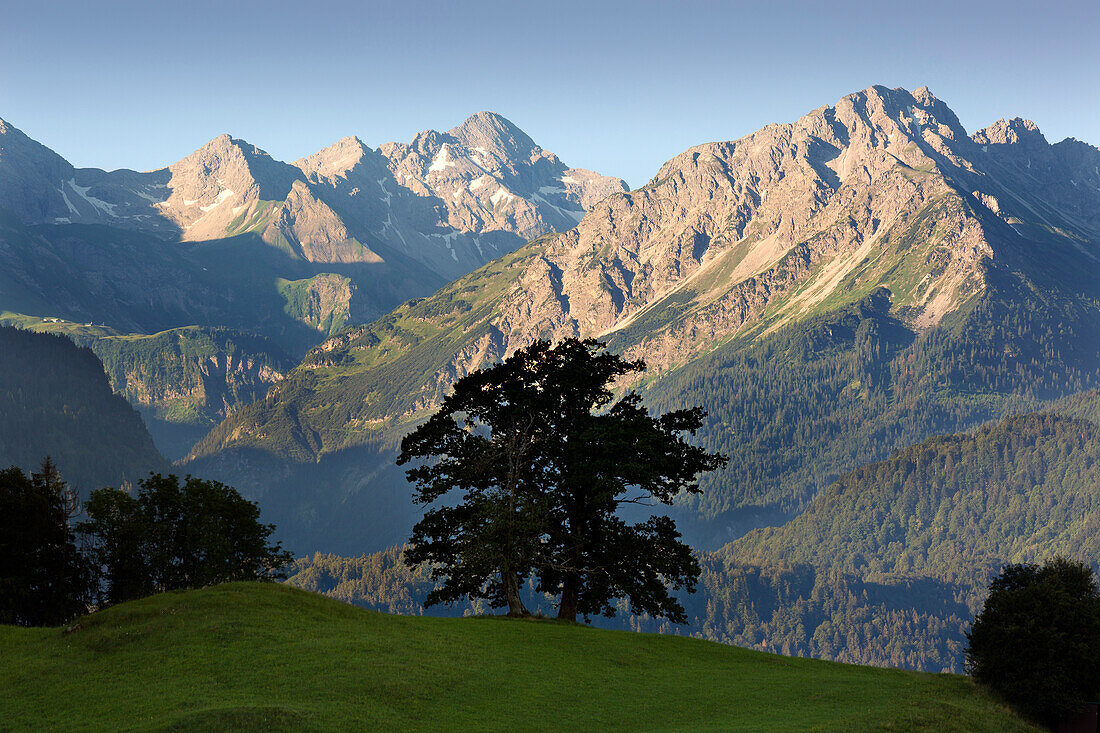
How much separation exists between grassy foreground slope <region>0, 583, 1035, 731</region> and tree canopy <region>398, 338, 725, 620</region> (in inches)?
414

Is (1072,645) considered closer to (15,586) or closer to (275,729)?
(275,729)

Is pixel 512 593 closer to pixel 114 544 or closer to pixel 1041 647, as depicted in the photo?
pixel 1041 647

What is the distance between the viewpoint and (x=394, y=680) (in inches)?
2235

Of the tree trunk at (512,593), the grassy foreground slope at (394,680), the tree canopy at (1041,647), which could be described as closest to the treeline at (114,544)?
the grassy foreground slope at (394,680)

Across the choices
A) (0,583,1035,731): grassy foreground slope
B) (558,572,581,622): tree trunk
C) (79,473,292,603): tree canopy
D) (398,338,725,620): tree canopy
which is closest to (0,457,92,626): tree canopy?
(79,473,292,603): tree canopy

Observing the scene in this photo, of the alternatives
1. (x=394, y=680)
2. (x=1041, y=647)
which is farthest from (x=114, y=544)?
(x=1041, y=647)

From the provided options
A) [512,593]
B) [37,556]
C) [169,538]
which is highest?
[169,538]

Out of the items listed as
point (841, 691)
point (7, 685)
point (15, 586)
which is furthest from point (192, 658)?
point (15, 586)

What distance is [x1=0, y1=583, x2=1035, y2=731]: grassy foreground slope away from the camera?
51.7 meters

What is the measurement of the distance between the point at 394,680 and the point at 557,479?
3664 centimetres

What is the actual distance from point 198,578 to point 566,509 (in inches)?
2081

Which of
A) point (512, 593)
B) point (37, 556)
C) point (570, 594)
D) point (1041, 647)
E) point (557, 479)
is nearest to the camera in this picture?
point (1041, 647)

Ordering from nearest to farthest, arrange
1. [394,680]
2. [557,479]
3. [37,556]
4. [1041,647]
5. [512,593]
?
[394,680] < [1041,647] < [512,593] < [557,479] < [37,556]

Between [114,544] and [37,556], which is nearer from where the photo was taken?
[37,556]
